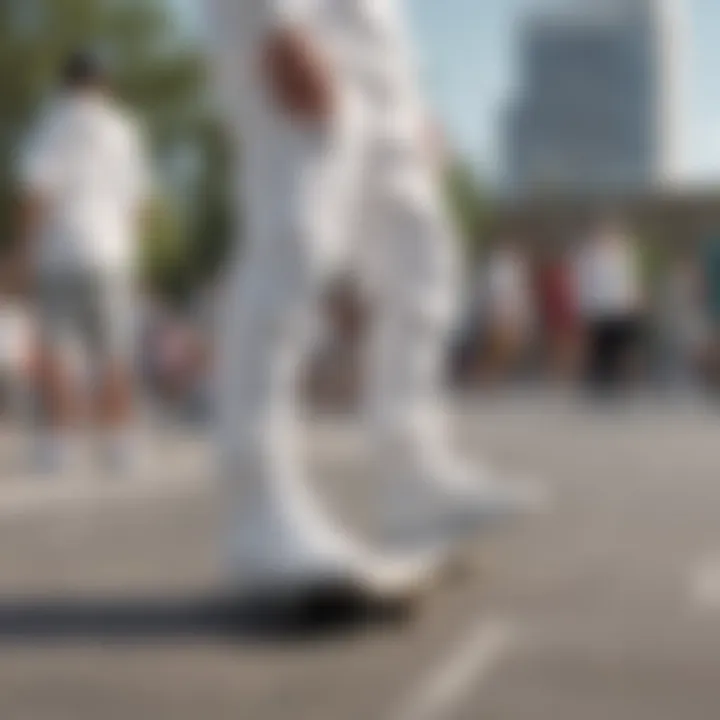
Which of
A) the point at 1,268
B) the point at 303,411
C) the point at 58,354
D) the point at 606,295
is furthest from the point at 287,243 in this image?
the point at 606,295

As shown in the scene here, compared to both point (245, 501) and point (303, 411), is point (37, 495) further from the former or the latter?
point (303, 411)

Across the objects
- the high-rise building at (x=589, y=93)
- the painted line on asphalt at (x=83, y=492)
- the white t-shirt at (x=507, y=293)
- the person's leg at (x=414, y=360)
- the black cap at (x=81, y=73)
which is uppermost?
the high-rise building at (x=589, y=93)

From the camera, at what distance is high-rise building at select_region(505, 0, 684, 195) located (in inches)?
6403

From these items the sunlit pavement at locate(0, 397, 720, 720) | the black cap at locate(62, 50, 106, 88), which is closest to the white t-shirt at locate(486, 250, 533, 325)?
the black cap at locate(62, 50, 106, 88)

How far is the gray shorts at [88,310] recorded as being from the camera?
28.7 ft

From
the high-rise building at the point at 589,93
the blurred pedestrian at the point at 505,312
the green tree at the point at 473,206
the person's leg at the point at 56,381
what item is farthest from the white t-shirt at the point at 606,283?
the high-rise building at the point at 589,93

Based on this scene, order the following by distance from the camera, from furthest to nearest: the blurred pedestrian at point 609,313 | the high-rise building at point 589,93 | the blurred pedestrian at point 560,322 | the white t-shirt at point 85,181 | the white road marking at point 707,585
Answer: the high-rise building at point 589,93, the blurred pedestrian at point 560,322, the blurred pedestrian at point 609,313, the white t-shirt at point 85,181, the white road marking at point 707,585

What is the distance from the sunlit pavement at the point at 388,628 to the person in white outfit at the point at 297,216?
0.65 ft

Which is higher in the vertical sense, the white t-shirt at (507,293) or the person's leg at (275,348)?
the white t-shirt at (507,293)

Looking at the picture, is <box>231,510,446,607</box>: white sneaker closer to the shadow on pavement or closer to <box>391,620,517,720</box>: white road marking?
the shadow on pavement

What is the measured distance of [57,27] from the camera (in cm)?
4397

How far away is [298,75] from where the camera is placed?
165 inches

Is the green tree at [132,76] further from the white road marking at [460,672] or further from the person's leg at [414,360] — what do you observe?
the white road marking at [460,672]

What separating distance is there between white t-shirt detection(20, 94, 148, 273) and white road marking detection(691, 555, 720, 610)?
147 inches
